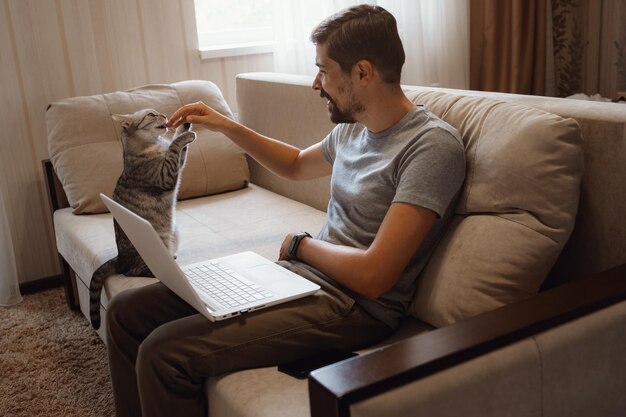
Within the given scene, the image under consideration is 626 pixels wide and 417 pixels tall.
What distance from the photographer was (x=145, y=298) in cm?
174

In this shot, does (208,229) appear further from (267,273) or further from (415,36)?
(415,36)

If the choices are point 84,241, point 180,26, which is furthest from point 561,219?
point 180,26

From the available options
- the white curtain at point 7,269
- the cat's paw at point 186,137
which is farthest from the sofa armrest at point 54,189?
the cat's paw at point 186,137

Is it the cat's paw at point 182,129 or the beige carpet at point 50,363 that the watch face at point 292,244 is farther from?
the beige carpet at point 50,363

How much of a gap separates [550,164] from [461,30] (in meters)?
2.49

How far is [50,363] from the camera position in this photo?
256 cm

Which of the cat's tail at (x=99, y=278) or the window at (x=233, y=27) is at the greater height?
the window at (x=233, y=27)

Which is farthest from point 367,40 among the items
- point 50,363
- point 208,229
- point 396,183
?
point 50,363

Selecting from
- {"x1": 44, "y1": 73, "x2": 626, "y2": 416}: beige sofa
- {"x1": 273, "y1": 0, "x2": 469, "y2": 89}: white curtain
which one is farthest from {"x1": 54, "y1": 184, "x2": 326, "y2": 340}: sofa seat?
{"x1": 273, "y1": 0, "x2": 469, "y2": 89}: white curtain

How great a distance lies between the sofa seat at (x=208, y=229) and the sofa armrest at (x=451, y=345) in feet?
3.50

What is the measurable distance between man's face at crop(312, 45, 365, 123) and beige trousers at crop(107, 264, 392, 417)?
0.42 meters

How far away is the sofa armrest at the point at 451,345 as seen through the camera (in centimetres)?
104

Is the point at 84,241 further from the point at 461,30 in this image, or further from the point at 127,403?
the point at 461,30

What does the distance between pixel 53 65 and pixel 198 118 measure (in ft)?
4.61
